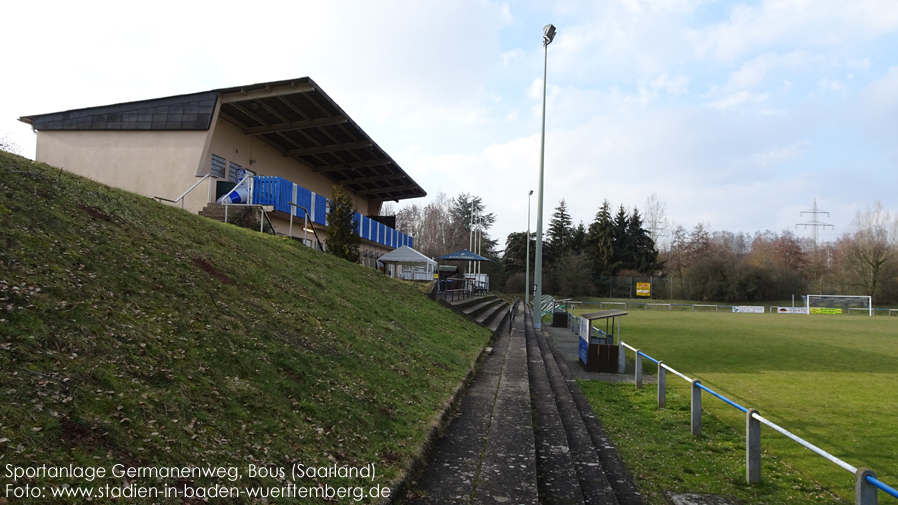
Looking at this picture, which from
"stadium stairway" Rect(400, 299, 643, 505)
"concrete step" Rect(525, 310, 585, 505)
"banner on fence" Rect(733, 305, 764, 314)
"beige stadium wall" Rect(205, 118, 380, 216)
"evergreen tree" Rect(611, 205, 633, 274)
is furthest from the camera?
"evergreen tree" Rect(611, 205, 633, 274)

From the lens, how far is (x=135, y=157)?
17938 mm

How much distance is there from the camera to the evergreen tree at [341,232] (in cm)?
1914

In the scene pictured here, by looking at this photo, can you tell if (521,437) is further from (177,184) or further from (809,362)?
(177,184)

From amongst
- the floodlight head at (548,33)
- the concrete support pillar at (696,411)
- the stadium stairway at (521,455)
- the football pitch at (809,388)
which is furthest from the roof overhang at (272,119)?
the concrete support pillar at (696,411)

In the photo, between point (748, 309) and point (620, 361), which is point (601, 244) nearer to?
point (748, 309)

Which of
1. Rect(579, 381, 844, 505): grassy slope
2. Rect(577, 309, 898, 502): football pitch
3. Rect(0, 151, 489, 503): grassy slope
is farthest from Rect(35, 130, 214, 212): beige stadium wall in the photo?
Rect(577, 309, 898, 502): football pitch

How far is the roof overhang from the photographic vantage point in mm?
17625

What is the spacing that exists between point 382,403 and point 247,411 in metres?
1.91

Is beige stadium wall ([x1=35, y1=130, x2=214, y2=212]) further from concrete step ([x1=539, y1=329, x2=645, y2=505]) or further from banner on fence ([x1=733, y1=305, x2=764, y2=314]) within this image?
banner on fence ([x1=733, y1=305, x2=764, y2=314])

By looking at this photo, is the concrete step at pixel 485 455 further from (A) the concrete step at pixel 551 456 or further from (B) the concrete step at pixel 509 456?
(A) the concrete step at pixel 551 456

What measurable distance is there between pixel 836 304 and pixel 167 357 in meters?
64.5

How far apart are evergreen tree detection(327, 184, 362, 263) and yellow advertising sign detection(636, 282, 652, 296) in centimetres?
4821

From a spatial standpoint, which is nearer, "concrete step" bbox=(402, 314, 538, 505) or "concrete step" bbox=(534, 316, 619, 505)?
"concrete step" bbox=(402, 314, 538, 505)

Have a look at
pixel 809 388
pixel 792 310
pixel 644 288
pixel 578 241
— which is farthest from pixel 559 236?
pixel 809 388
